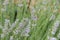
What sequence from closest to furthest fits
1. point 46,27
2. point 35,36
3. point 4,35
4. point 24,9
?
point 4,35 → point 35,36 → point 46,27 → point 24,9

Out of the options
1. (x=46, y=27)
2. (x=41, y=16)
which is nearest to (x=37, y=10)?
(x=41, y=16)

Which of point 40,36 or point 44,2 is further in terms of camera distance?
point 44,2

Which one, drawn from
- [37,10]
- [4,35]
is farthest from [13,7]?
[4,35]

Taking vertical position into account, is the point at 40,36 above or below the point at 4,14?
below

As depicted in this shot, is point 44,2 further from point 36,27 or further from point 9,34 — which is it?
point 9,34

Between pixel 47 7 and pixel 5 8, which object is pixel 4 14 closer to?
pixel 5 8

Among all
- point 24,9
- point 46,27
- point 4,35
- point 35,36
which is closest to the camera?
point 4,35
